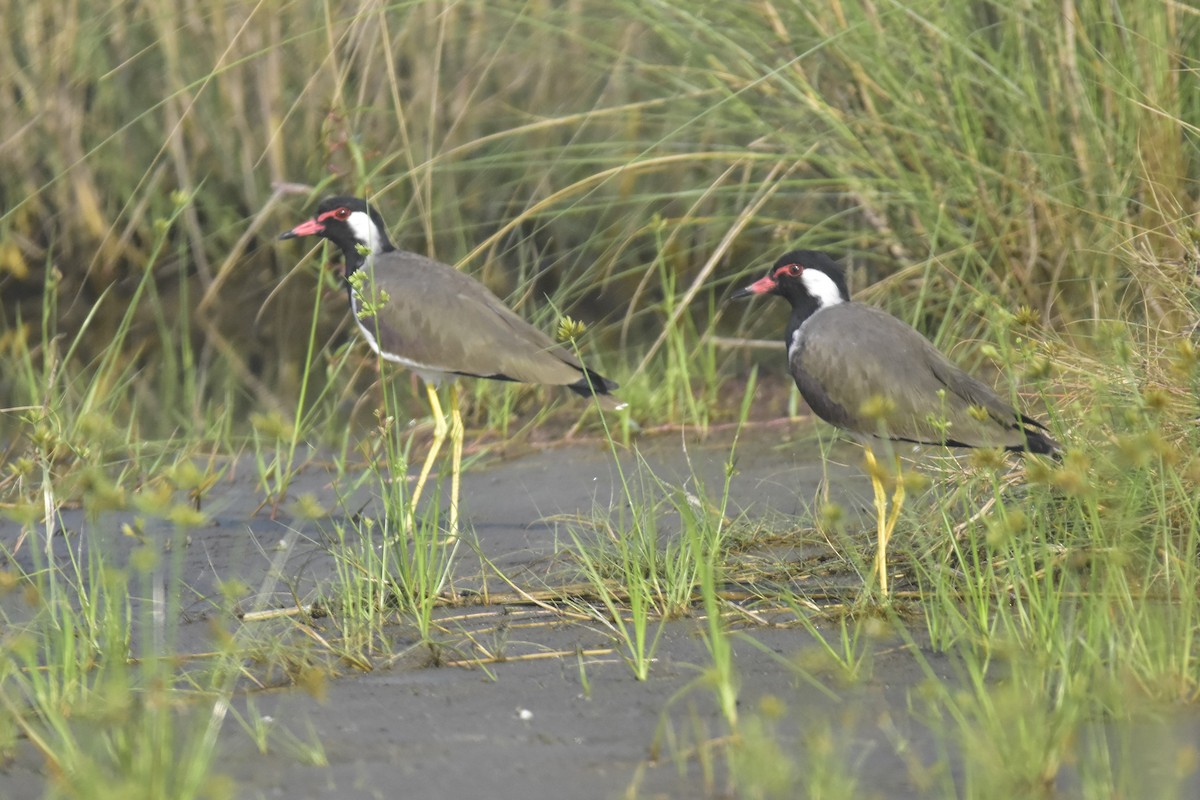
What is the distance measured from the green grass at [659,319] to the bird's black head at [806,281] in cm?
41

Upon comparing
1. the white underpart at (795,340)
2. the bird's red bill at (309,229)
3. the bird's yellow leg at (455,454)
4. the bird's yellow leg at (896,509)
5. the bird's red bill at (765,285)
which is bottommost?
the bird's yellow leg at (455,454)

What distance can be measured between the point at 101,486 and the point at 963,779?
152cm

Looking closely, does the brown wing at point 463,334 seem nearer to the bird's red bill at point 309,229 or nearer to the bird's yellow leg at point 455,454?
the bird's yellow leg at point 455,454

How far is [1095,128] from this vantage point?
5.69m

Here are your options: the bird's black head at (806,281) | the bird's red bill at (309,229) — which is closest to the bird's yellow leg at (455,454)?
the bird's red bill at (309,229)

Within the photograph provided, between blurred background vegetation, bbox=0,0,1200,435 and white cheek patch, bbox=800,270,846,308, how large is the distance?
533mm

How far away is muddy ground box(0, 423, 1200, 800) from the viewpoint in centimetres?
303

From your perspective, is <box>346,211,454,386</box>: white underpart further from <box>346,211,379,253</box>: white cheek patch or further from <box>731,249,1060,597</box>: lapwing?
<box>731,249,1060,597</box>: lapwing

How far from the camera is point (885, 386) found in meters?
4.57

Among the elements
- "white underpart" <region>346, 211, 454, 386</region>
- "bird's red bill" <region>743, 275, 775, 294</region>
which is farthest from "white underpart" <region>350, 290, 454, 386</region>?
"bird's red bill" <region>743, 275, 775, 294</region>

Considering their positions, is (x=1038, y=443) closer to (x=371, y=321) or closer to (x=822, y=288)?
(x=822, y=288)

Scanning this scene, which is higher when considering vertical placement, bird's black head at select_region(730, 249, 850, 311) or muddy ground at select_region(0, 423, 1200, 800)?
bird's black head at select_region(730, 249, 850, 311)

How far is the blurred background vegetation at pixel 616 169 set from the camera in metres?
5.66

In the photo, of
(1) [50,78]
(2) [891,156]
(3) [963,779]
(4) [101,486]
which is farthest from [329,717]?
(1) [50,78]
